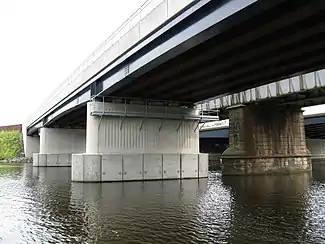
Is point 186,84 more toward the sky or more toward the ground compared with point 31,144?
more toward the sky

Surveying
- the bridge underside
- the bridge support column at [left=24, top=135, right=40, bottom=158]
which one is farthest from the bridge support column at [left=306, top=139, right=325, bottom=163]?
the bridge support column at [left=24, top=135, right=40, bottom=158]

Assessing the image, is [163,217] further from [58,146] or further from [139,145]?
[58,146]

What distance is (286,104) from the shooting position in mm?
40156

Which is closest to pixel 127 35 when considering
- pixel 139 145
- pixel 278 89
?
pixel 139 145

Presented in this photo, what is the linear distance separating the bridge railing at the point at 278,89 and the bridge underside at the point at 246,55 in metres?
5.97

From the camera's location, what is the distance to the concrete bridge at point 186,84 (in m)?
15.2

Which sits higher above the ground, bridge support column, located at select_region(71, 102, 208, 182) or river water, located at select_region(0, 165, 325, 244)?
bridge support column, located at select_region(71, 102, 208, 182)

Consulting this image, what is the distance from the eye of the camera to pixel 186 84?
90.8 feet

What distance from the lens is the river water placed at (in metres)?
11.6

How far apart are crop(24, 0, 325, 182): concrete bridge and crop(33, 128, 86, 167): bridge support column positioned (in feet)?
20.2

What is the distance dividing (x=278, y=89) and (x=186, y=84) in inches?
414

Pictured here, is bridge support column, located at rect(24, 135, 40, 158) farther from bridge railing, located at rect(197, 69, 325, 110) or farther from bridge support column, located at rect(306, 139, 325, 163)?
bridge support column, located at rect(306, 139, 325, 163)

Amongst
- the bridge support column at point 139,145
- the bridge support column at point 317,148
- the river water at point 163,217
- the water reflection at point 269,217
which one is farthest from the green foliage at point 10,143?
the water reflection at point 269,217

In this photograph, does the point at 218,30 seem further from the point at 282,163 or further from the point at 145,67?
the point at 282,163
